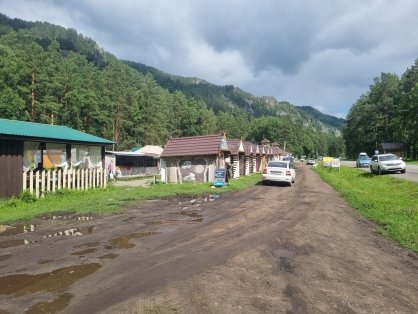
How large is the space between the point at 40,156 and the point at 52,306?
15.4 metres

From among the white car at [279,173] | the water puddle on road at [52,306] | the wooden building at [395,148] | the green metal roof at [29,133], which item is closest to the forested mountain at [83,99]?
the green metal roof at [29,133]

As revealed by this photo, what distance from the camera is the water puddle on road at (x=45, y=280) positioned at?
508 centimetres

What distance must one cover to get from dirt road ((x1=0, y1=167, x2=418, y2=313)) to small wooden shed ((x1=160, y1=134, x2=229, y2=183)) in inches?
601

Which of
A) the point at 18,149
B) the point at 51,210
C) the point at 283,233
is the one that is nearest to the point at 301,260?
the point at 283,233

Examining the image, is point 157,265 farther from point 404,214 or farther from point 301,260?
point 404,214

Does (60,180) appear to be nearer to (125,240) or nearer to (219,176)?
(219,176)

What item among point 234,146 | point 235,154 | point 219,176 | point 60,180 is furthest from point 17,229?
point 234,146

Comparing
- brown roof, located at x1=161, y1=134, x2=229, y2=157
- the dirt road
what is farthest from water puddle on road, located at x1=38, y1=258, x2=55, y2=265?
brown roof, located at x1=161, y1=134, x2=229, y2=157

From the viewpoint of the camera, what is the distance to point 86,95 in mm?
59125

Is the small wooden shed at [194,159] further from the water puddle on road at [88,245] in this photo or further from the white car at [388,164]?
the water puddle on road at [88,245]

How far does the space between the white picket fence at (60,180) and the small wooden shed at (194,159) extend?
6436mm

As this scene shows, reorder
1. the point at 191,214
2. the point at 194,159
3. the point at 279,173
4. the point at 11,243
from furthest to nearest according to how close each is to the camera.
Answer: the point at 194,159 → the point at 279,173 → the point at 191,214 → the point at 11,243

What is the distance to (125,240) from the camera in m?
8.33

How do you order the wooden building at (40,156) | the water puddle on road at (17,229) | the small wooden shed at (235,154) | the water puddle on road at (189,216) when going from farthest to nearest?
the small wooden shed at (235,154) → the wooden building at (40,156) → the water puddle on road at (189,216) → the water puddle on road at (17,229)
